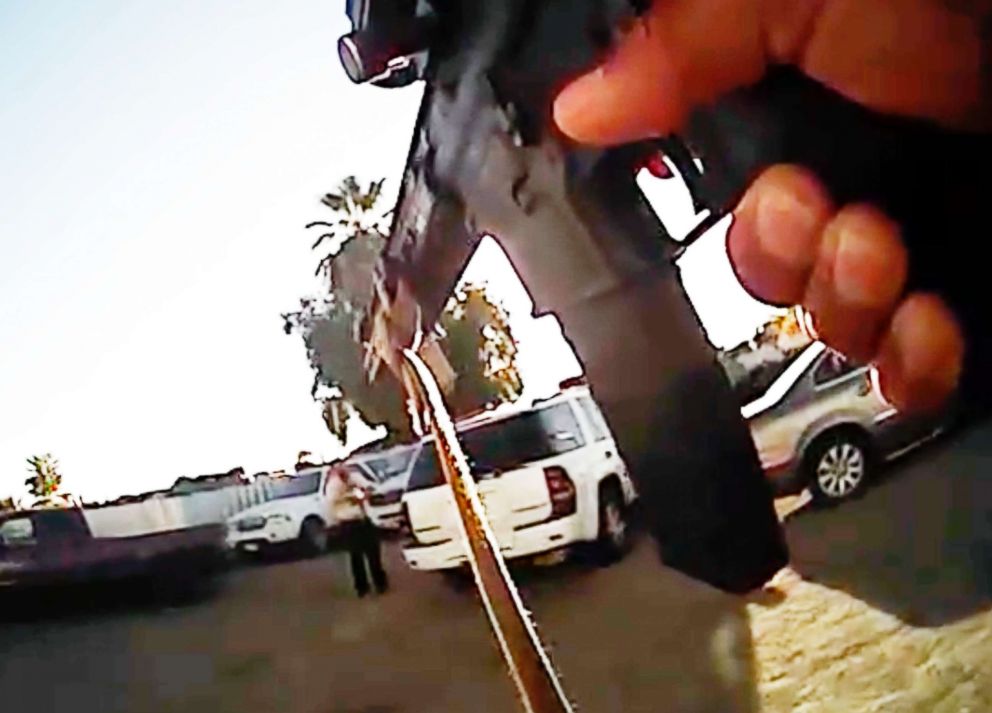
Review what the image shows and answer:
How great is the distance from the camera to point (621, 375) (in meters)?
0.64

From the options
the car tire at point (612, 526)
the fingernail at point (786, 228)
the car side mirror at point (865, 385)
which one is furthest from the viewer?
the car tire at point (612, 526)

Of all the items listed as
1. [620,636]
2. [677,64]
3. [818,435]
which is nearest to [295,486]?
[620,636]

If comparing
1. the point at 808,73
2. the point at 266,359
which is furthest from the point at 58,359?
the point at 808,73

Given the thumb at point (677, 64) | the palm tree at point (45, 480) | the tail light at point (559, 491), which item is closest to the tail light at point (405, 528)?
the tail light at point (559, 491)

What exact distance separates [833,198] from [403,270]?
0.47 m

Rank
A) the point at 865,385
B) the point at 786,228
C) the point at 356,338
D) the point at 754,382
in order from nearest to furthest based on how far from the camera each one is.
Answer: the point at 786,228, the point at 865,385, the point at 754,382, the point at 356,338

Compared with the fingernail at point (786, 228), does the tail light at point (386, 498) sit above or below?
below

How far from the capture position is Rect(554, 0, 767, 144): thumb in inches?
12.7

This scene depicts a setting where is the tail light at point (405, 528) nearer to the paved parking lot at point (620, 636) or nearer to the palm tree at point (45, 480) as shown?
the paved parking lot at point (620, 636)

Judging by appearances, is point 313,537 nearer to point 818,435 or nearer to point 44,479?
point 44,479

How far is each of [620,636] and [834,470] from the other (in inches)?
7.2

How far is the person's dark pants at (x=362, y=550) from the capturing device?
81 centimetres

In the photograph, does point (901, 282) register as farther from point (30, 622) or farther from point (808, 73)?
point (30, 622)

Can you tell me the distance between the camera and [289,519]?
814mm
